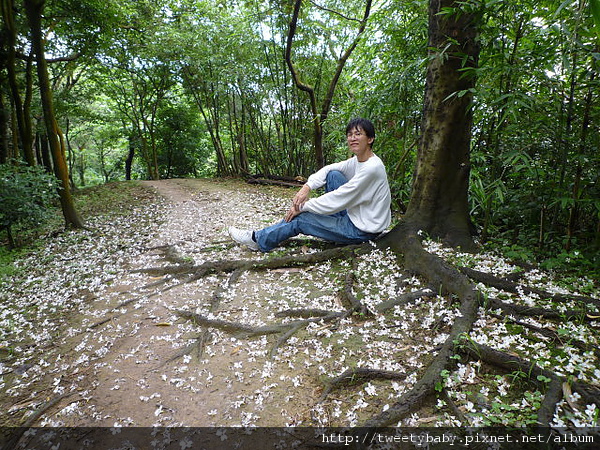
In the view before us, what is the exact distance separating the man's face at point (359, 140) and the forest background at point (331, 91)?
35.9 inches

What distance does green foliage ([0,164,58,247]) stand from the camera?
5618 mm

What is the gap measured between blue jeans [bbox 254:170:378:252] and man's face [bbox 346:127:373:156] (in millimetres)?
513

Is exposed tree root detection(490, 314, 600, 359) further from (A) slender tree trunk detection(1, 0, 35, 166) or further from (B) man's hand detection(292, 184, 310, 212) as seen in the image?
(A) slender tree trunk detection(1, 0, 35, 166)

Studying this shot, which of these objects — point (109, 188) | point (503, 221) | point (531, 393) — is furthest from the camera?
point (109, 188)

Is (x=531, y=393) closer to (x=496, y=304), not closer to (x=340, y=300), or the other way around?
(x=496, y=304)

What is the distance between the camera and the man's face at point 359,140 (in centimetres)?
361

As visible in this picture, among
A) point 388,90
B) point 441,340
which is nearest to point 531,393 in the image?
point 441,340

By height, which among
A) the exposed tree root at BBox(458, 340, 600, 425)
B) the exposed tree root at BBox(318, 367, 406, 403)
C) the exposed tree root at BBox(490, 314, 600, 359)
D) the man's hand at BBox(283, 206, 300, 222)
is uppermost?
the man's hand at BBox(283, 206, 300, 222)

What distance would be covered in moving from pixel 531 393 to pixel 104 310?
3.90 m

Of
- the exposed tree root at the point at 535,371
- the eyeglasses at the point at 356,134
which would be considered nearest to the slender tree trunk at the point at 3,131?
the eyeglasses at the point at 356,134

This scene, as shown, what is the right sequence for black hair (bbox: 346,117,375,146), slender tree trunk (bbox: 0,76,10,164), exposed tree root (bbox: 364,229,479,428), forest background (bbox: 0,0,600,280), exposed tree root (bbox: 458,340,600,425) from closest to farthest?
1. exposed tree root (bbox: 458,340,600,425)
2. exposed tree root (bbox: 364,229,479,428)
3. forest background (bbox: 0,0,600,280)
4. black hair (bbox: 346,117,375,146)
5. slender tree trunk (bbox: 0,76,10,164)

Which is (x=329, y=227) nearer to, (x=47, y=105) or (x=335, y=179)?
(x=335, y=179)

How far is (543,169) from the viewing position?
3.22 m

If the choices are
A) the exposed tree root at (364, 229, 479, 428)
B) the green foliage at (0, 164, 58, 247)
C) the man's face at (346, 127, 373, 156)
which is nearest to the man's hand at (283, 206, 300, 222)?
the man's face at (346, 127, 373, 156)
